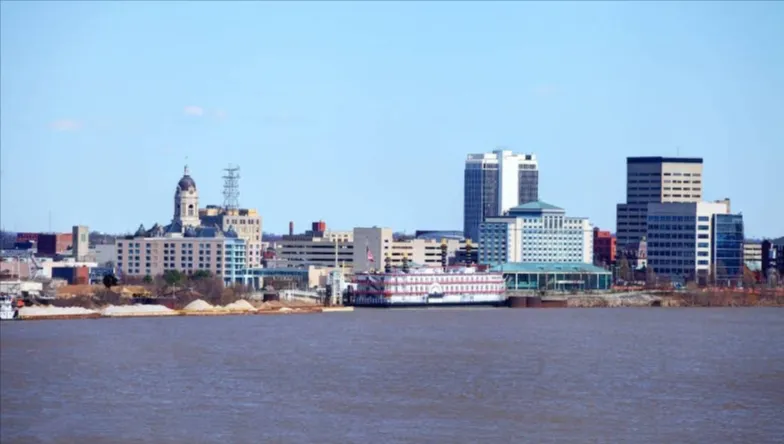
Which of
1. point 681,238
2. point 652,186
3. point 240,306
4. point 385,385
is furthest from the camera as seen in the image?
point 652,186

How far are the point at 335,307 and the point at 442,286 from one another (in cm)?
1015

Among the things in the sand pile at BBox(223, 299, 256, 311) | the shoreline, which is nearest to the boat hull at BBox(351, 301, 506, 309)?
the shoreline

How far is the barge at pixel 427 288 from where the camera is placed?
95.8 m

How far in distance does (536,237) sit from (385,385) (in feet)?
341

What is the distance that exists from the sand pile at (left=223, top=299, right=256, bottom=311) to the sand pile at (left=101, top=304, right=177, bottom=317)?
4.32 m

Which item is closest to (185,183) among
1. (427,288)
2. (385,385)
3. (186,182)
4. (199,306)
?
(186,182)

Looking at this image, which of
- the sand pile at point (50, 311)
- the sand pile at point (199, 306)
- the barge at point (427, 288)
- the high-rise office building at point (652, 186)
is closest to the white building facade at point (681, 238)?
the high-rise office building at point (652, 186)

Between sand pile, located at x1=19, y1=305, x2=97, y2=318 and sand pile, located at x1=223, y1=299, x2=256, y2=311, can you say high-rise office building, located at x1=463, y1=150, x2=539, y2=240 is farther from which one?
sand pile, located at x1=19, y1=305, x2=97, y2=318

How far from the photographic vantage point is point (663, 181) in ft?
510

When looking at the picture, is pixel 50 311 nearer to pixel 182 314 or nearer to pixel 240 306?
pixel 182 314

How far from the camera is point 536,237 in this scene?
141 metres

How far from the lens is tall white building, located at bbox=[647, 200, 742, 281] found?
12888cm

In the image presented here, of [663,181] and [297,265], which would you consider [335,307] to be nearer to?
[297,265]

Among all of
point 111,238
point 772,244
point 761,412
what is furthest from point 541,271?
point 761,412
